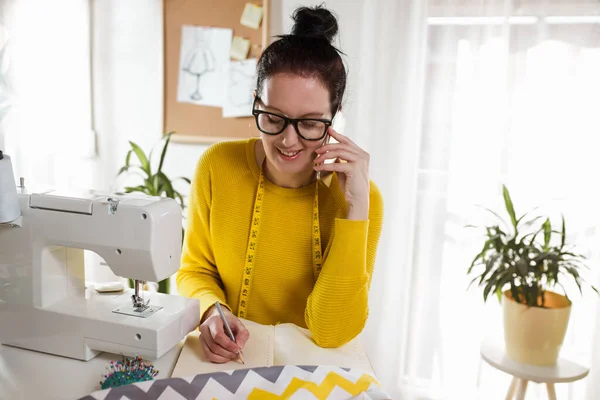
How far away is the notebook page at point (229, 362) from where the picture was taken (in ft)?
3.46

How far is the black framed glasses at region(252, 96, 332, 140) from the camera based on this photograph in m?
1.23

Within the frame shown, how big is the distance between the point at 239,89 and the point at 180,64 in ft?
1.21

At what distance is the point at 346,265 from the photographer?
4.18ft

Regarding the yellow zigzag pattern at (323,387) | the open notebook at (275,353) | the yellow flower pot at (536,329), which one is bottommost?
the yellow flower pot at (536,329)

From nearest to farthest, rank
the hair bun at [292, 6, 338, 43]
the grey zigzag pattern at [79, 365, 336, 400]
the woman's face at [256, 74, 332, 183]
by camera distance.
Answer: the grey zigzag pattern at [79, 365, 336, 400] < the woman's face at [256, 74, 332, 183] < the hair bun at [292, 6, 338, 43]

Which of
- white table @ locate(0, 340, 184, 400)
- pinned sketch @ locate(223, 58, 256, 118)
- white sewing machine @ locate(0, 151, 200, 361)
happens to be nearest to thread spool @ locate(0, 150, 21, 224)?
white sewing machine @ locate(0, 151, 200, 361)

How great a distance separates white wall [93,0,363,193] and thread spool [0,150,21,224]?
6.10 feet

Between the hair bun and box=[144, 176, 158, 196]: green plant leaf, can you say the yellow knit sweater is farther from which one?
box=[144, 176, 158, 196]: green plant leaf

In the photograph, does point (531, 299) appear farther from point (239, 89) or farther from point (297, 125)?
point (239, 89)

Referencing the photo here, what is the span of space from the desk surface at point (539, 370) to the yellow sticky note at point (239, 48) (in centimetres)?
186

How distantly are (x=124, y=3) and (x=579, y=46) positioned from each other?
2.32m

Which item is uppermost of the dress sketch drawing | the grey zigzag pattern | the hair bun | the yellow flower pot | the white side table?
the dress sketch drawing

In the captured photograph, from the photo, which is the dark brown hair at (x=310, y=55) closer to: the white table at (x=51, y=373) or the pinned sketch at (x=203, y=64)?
the white table at (x=51, y=373)

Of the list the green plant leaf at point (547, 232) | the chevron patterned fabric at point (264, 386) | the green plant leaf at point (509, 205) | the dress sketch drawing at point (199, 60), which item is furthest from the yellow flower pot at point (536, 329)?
the dress sketch drawing at point (199, 60)
